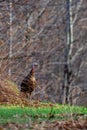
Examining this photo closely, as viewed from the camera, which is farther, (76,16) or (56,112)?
(76,16)

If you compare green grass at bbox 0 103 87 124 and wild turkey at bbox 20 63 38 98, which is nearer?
green grass at bbox 0 103 87 124

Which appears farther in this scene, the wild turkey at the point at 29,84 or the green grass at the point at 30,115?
the wild turkey at the point at 29,84

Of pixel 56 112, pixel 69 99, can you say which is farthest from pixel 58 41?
pixel 56 112

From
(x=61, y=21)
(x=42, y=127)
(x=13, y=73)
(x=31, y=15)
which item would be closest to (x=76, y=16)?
(x=61, y=21)

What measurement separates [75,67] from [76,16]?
102 inches

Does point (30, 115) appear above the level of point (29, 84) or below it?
above

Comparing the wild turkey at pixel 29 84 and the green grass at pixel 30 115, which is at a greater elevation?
the green grass at pixel 30 115

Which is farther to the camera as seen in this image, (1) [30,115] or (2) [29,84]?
(2) [29,84]

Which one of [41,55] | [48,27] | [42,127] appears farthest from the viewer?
[48,27]

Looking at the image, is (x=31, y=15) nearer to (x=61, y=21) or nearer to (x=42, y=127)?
(x=61, y=21)

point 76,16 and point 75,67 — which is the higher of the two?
point 76,16

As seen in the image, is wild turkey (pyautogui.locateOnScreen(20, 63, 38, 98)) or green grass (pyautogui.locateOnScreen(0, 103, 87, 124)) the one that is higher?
green grass (pyautogui.locateOnScreen(0, 103, 87, 124))

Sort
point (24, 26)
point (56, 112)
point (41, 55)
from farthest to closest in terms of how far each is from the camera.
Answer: point (41, 55), point (24, 26), point (56, 112)

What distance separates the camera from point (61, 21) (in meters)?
30.4
